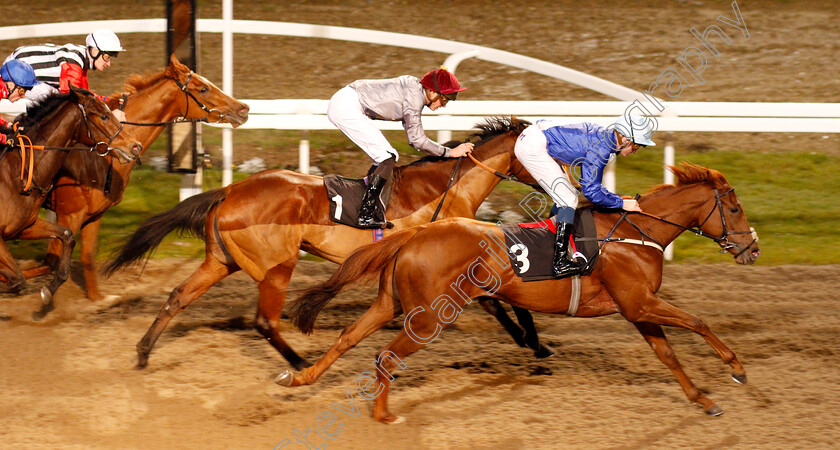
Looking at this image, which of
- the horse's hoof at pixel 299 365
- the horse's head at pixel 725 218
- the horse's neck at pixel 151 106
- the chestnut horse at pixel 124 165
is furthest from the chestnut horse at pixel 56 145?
the horse's head at pixel 725 218

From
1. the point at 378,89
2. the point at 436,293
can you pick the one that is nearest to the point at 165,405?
the point at 436,293

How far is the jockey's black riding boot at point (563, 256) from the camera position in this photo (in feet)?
14.6

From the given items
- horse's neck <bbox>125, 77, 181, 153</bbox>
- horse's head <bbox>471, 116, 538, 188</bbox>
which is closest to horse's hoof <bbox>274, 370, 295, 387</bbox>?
horse's head <bbox>471, 116, 538, 188</bbox>

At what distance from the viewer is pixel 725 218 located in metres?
4.67

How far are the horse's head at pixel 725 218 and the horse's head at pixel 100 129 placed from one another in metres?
3.33

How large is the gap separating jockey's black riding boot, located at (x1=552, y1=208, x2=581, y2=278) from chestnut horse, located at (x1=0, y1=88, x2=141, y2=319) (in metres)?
2.79

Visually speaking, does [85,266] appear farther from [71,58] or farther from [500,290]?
[500,290]

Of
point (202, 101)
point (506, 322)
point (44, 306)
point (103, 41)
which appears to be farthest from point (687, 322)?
point (103, 41)

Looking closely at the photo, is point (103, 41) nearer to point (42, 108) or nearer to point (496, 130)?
point (42, 108)

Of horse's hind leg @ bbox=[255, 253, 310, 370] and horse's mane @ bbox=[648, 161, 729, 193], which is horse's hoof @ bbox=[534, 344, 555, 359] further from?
horse's hind leg @ bbox=[255, 253, 310, 370]

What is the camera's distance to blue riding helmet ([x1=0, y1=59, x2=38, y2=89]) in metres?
5.41

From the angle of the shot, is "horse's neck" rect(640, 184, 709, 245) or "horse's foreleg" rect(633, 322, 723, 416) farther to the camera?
"horse's neck" rect(640, 184, 709, 245)

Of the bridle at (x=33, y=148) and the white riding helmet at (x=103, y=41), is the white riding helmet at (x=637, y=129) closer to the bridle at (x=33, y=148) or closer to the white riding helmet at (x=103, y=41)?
the bridle at (x=33, y=148)

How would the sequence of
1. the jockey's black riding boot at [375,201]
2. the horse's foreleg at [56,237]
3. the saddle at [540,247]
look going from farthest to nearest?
the horse's foreleg at [56,237] < the jockey's black riding boot at [375,201] < the saddle at [540,247]
